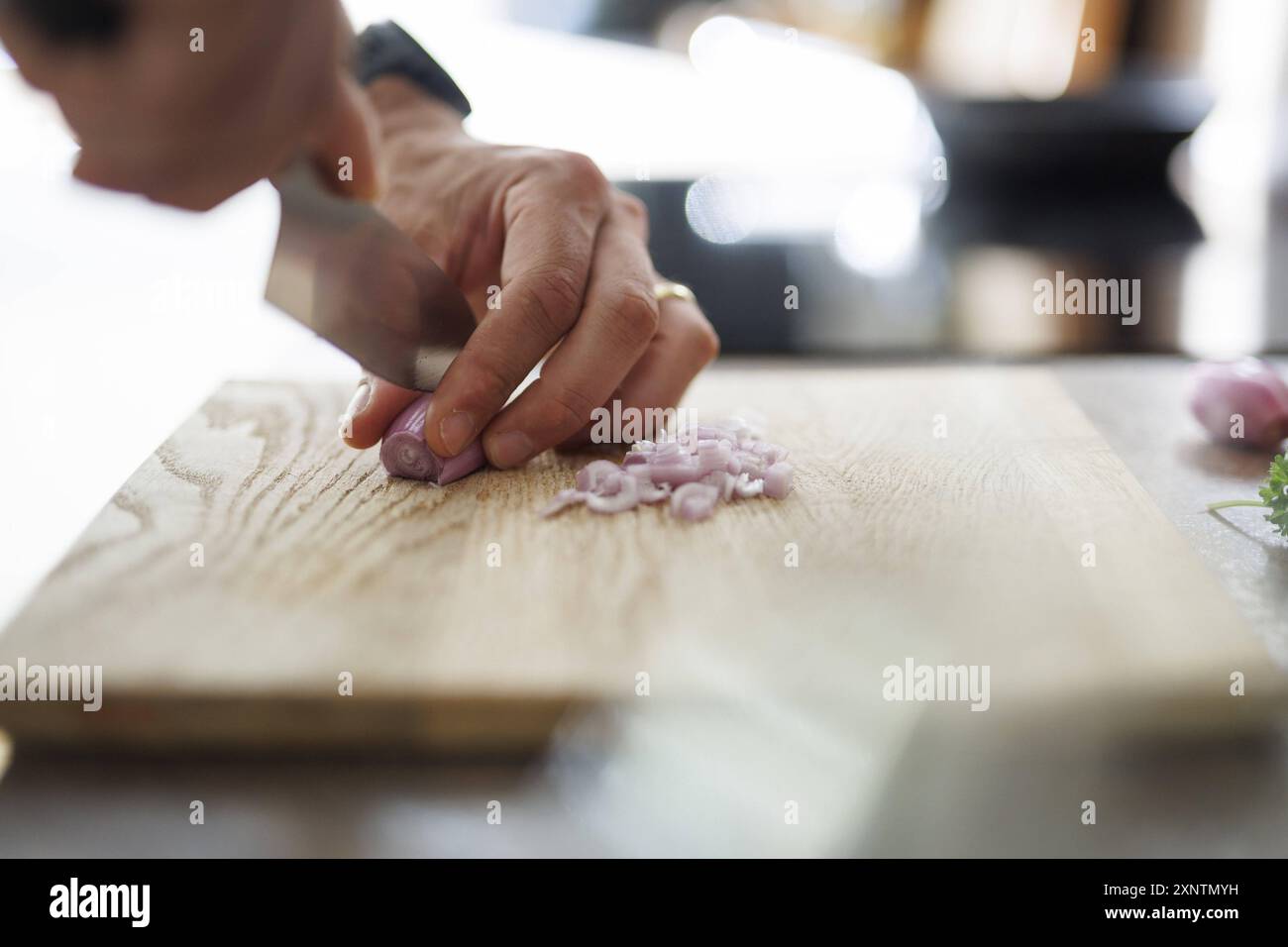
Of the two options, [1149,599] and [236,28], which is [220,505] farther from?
[1149,599]

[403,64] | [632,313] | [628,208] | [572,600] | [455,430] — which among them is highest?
[403,64]

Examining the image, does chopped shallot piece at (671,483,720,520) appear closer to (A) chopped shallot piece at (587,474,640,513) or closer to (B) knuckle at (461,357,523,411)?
(A) chopped shallot piece at (587,474,640,513)

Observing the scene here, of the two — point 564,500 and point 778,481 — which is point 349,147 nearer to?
point 564,500

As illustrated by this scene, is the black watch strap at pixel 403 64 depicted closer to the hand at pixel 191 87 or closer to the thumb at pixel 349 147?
the thumb at pixel 349 147

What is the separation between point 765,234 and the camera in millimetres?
3098

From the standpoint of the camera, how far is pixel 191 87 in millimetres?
926

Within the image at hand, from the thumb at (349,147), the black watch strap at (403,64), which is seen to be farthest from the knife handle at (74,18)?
the black watch strap at (403,64)

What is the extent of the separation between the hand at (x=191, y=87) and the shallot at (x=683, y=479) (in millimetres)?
497

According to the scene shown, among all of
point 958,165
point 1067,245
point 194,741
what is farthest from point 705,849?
point 958,165

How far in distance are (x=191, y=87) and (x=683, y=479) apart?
665 mm

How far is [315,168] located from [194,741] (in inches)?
23.1

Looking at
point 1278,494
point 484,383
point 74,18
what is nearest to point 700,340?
point 484,383

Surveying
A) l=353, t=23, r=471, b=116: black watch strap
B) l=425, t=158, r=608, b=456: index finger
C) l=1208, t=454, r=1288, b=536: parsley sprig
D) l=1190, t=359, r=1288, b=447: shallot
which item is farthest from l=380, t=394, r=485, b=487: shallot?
l=1190, t=359, r=1288, b=447: shallot

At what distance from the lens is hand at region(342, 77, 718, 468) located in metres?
1.34
